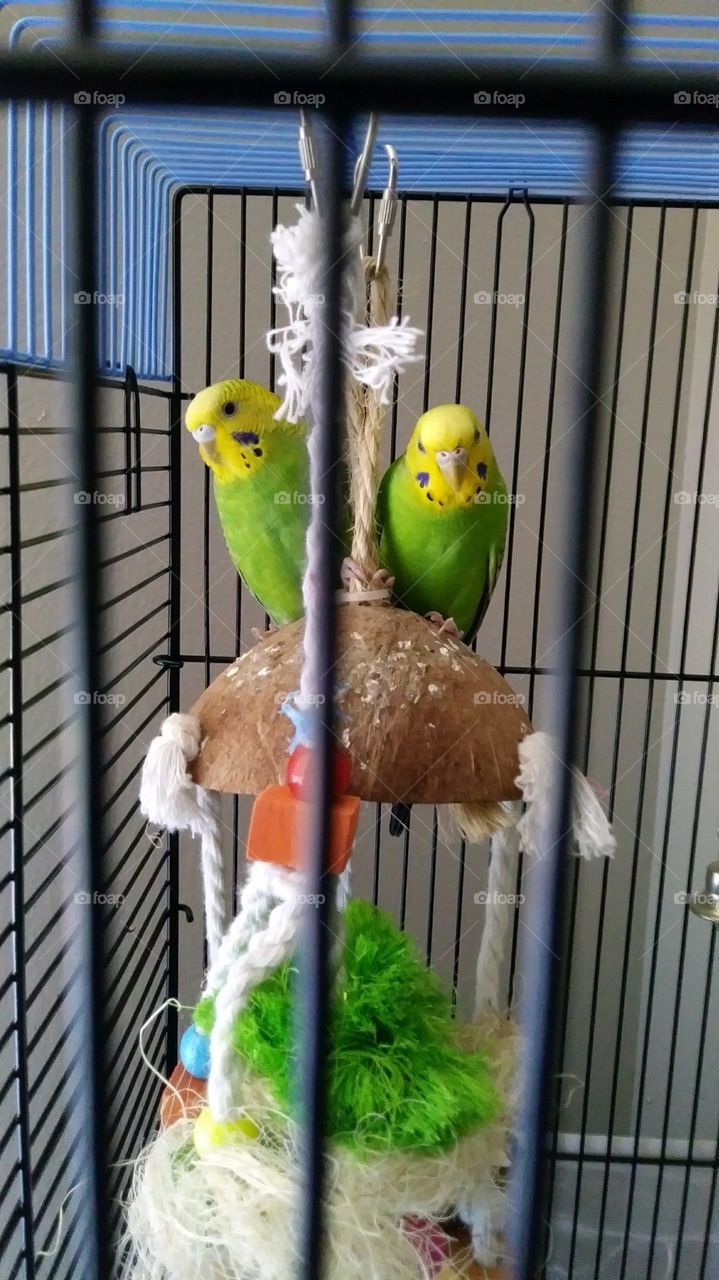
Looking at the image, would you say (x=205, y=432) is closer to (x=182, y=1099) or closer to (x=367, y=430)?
(x=367, y=430)

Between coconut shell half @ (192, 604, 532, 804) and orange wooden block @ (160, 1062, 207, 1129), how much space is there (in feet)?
0.88

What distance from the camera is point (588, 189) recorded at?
23cm

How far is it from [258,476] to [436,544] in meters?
0.15

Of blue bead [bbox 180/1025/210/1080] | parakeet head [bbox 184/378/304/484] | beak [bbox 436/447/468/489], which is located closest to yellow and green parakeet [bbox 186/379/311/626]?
parakeet head [bbox 184/378/304/484]

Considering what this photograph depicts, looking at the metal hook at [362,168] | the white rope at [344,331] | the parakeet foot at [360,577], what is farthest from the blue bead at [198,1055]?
the metal hook at [362,168]

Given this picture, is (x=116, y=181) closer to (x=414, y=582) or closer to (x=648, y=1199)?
(x=414, y=582)

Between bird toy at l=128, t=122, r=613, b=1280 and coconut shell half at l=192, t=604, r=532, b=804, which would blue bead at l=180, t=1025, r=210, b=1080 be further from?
coconut shell half at l=192, t=604, r=532, b=804

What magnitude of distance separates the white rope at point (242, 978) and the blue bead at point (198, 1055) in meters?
0.13

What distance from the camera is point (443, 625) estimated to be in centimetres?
67

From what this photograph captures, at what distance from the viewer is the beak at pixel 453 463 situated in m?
0.67

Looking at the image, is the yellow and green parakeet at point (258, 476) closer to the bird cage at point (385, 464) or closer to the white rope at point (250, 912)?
the bird cage at point (385, 464)

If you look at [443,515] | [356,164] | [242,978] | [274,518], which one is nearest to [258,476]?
[274,518]

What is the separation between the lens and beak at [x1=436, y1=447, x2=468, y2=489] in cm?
67

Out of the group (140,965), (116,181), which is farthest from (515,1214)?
(116,181)
